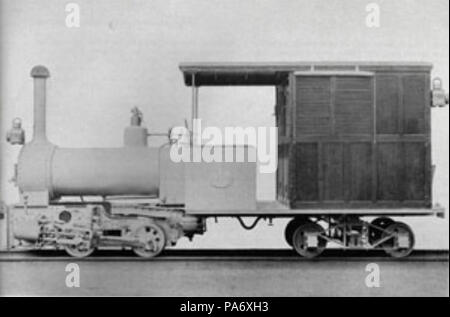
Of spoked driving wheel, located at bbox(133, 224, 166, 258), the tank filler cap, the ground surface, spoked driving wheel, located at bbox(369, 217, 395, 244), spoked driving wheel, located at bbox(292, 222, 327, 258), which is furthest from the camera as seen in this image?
the tank filler cap

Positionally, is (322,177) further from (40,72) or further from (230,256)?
(40,72)

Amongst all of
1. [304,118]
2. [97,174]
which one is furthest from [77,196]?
[304,118]

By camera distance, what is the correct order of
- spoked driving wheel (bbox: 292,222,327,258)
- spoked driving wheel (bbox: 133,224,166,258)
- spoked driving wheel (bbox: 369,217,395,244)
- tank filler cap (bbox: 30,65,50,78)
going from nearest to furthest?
1. spoked driving wheel (bbox: 292,222,327,258)
2. spoked driving wheel (bbox: 133,224,166,258)
3. spoked driving wheel (bbox: 369,217,395,244)
4. tank filler cap (bbox: 30,65,50,78)

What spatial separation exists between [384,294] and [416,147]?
2.78m

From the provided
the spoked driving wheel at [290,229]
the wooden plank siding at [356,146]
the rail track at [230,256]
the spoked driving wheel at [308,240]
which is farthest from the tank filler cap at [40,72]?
the spoked driving wheel at [308,240]

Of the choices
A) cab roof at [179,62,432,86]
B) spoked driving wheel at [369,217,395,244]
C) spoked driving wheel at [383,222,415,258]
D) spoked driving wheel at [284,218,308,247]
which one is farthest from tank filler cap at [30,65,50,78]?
spoked driving wheel at [383,222,415,258]

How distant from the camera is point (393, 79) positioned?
44.4 ft

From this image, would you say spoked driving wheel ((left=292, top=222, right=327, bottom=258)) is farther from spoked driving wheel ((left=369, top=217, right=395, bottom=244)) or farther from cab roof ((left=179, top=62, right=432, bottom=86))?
cab roof ((left=179, top=62, right=432, bottom=86))

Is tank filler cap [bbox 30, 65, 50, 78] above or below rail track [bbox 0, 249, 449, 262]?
above

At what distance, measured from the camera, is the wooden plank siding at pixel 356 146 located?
13453mm

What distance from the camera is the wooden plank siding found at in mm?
13453

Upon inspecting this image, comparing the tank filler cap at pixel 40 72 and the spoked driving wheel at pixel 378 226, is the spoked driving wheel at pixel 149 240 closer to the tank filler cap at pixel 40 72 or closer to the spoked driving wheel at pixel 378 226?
the tank filler cap at pixel 40 72
